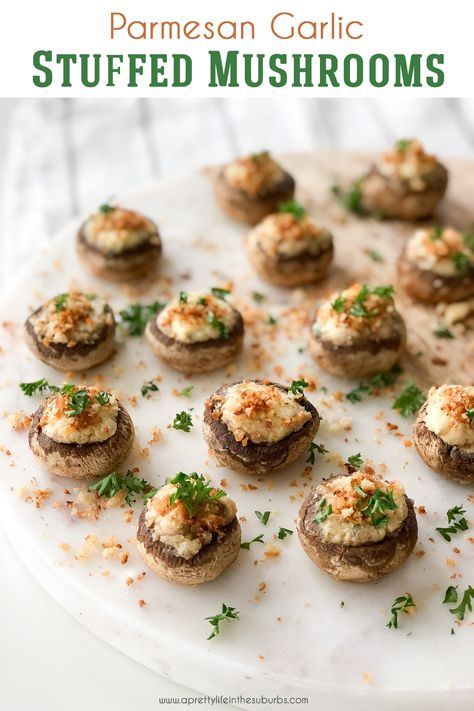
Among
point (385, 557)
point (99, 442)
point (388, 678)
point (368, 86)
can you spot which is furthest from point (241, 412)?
point (368, 86)

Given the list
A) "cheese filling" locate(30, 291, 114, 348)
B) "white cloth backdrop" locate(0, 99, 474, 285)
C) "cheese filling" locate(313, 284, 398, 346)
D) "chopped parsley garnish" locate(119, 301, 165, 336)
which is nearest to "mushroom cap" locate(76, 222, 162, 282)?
"chopped parsley garnish" locate(119, 301, 165, 336)

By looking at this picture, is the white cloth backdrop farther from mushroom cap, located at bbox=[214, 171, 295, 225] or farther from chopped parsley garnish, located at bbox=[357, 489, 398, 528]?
chopped parsley garnish, located at bbox=[357, 489, 398, 528]

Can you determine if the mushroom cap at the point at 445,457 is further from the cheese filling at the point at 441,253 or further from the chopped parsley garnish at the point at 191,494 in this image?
the cheese filling at the point at 441,253

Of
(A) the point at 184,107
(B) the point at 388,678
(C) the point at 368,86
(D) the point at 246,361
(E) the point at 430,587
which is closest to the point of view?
(B) the point at 388,678

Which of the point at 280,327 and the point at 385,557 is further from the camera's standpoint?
the point at 280,327

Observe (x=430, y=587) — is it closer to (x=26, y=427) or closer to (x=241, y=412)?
(x=241, y=412)

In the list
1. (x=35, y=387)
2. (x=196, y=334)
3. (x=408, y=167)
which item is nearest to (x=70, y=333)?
(x=35, y=387)

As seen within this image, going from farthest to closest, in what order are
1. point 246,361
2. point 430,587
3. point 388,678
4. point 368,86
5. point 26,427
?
point 368,86 < point 246,361 < point 26,427 < point 430,587 < point 388,678
